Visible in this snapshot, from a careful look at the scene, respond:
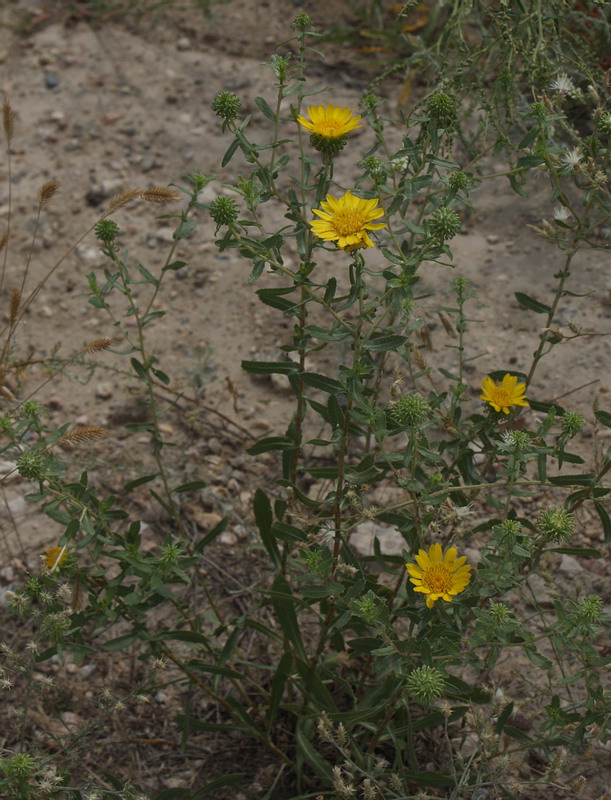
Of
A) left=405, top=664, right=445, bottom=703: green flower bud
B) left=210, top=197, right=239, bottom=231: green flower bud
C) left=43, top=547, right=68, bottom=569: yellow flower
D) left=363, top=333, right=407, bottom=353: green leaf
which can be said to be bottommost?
left=43, top=547, right=68, bottom=569: yellow flower

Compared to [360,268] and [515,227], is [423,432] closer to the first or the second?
[360,268]

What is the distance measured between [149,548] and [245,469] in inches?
18.5

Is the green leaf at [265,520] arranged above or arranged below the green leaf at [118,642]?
above

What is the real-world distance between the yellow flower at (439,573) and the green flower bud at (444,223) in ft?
2.17

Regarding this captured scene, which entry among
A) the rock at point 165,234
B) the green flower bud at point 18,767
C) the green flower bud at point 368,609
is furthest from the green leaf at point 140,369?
the rock at point 165,234

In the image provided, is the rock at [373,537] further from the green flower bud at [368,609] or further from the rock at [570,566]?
the green flower bud at [368,609]

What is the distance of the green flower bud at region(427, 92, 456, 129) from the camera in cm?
191

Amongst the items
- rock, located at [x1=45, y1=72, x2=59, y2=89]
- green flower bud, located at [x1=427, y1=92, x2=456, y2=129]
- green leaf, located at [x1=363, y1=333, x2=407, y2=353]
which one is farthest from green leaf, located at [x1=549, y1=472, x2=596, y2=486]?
rock, located at [x1=45, y1=72, x2=59, y2=89]

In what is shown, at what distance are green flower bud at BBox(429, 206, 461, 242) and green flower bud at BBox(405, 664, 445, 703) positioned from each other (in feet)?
2.91

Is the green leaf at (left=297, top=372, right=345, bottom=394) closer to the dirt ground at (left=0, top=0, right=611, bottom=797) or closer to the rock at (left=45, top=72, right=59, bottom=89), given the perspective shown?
the dirt ground at (left=0, top=0, right=611, bottom=797)

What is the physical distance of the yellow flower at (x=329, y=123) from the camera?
1.89 metres

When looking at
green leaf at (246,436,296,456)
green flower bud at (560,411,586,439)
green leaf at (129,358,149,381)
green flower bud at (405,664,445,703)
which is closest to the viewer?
green flower bud at (405,664,445,703)

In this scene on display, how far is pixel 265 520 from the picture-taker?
236 centimetres

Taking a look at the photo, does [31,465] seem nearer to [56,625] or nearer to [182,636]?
[56,625]
